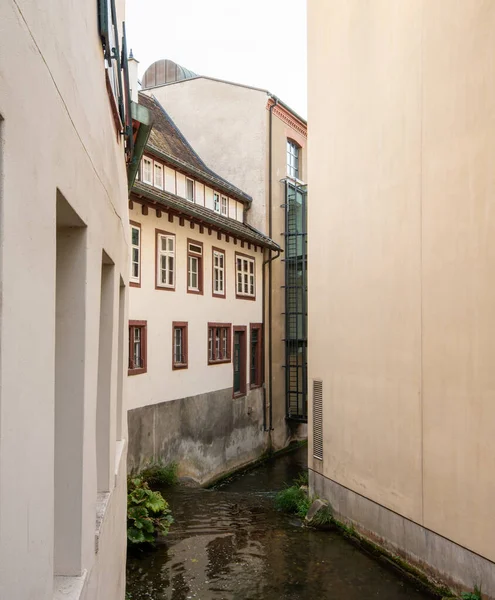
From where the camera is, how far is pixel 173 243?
16203 mm

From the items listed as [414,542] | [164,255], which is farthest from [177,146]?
[414,542]

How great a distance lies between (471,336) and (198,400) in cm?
1040

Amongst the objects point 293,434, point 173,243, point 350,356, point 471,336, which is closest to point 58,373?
point 471,336

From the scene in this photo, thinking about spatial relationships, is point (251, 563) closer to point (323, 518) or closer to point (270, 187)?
point (323, 518)

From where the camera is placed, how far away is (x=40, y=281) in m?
1.93

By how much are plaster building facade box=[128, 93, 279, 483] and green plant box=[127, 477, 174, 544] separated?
335 cm

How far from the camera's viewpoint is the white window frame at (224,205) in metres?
20.9

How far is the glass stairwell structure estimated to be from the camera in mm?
23016

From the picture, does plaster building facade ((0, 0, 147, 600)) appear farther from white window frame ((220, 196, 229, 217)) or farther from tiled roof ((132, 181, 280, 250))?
white window frame ((220, 196, 229, 217))

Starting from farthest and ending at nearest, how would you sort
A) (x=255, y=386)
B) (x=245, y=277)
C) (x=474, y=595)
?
(x=255, y=386) → (x=245, y=277) → (x=474, y=595)

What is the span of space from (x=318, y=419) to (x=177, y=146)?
40.6 ft

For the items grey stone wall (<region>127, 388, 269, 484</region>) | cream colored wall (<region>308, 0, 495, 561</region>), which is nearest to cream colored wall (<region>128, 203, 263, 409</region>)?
grey stone wall (<region>127, 388, 269, 484</region>)

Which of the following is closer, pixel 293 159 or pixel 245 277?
pixel 245 277

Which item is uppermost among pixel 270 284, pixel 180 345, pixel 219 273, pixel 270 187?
pixel 270 187
